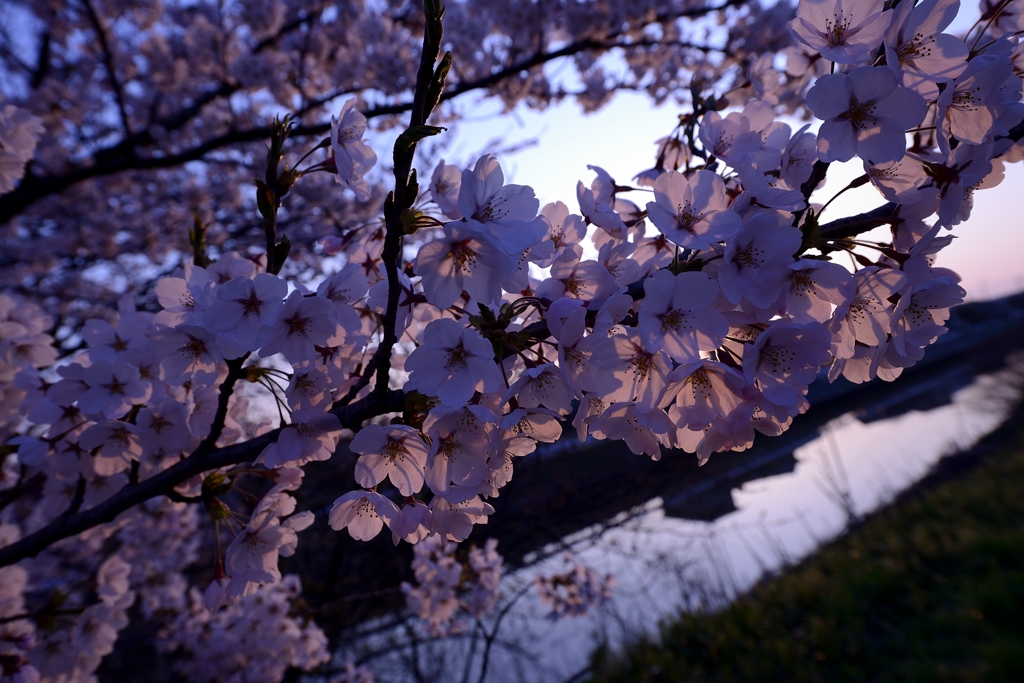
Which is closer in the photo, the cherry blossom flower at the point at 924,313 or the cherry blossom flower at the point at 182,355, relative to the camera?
the cherry blossom flower at the point at 924,313

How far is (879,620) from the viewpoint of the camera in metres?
4.77

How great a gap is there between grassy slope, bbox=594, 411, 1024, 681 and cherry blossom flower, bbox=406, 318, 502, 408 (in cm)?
449

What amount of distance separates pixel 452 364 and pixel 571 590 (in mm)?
3187

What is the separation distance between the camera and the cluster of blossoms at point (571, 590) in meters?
3.55

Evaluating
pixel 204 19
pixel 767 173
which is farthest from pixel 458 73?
pixel 767 173

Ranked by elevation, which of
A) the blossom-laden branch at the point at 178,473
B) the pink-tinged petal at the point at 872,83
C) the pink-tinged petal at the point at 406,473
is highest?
the pink-tinged petal at the point at 872,83

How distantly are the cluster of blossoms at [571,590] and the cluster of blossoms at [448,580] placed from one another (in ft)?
1.67

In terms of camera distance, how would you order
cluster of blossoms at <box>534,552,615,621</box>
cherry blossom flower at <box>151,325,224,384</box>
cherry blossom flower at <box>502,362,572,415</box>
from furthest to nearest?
cluster of blossoms at <box>534,552,615,621</box> → cherry blossom flower at <box>151,325,224,384</box> → cherry blossom flower at <box>502,362,572,415</box>

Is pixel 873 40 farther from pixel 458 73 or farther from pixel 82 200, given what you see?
pixel 82 200

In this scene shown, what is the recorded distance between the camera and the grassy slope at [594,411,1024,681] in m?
4.04

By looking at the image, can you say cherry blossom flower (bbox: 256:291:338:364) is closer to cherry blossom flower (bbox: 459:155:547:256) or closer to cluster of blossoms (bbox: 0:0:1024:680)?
cluster of blossoms (bbox: 0:0:1024:680)

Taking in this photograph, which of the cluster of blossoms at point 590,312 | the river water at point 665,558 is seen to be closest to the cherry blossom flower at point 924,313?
the cluster of blossoms at point 590,312

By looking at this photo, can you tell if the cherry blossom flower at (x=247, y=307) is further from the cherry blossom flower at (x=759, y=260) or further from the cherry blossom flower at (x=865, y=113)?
the cherry blossom flower at (x=865, y=113)

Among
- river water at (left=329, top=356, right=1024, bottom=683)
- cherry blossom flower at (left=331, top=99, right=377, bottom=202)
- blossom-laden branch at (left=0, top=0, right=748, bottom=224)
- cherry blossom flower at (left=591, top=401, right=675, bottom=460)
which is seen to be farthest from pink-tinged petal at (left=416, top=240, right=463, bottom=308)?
blossom-laden branch at (left=0, top=0, right=748, bottom=224)
